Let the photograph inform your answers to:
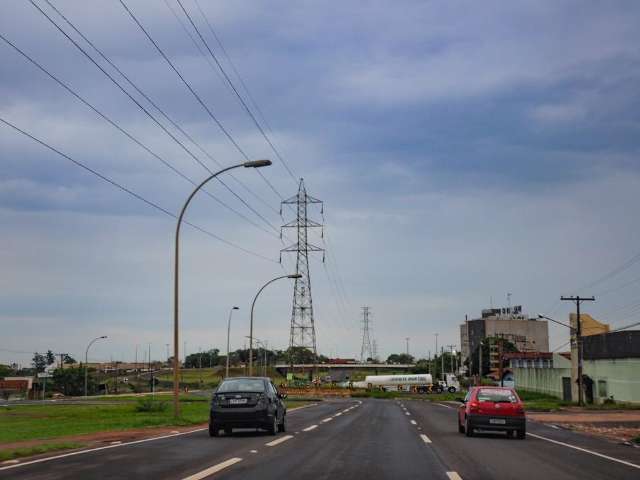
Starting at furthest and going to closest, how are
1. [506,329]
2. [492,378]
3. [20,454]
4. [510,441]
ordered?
[506,329] → [492,378] → [510,441] → [20,454]

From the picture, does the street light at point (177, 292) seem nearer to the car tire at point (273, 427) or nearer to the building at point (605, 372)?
the car tire at point (273, 427)

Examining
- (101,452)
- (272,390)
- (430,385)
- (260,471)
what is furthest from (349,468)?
(430,385)

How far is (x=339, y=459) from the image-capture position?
47.5 ft

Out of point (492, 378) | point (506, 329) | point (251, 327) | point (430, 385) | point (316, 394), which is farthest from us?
point (506, 329)

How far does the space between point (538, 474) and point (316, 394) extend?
88.8 meters

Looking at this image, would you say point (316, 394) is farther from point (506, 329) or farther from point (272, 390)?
point (506, 329)

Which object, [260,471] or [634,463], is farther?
[634,463]

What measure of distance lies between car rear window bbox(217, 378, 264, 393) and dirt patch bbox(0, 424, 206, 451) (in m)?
2.36

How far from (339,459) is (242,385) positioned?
282 inches

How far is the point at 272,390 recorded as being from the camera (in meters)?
22.0

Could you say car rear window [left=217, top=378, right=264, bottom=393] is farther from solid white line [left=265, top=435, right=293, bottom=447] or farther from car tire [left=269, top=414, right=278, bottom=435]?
solid white line [left=265, top=435, right=293, bottom=447]

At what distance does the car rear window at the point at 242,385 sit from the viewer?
68.8 ft

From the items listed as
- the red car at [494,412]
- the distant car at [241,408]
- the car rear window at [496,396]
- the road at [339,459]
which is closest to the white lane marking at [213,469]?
the road at [339,459]

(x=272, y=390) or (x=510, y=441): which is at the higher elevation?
(x=272, y=390)
